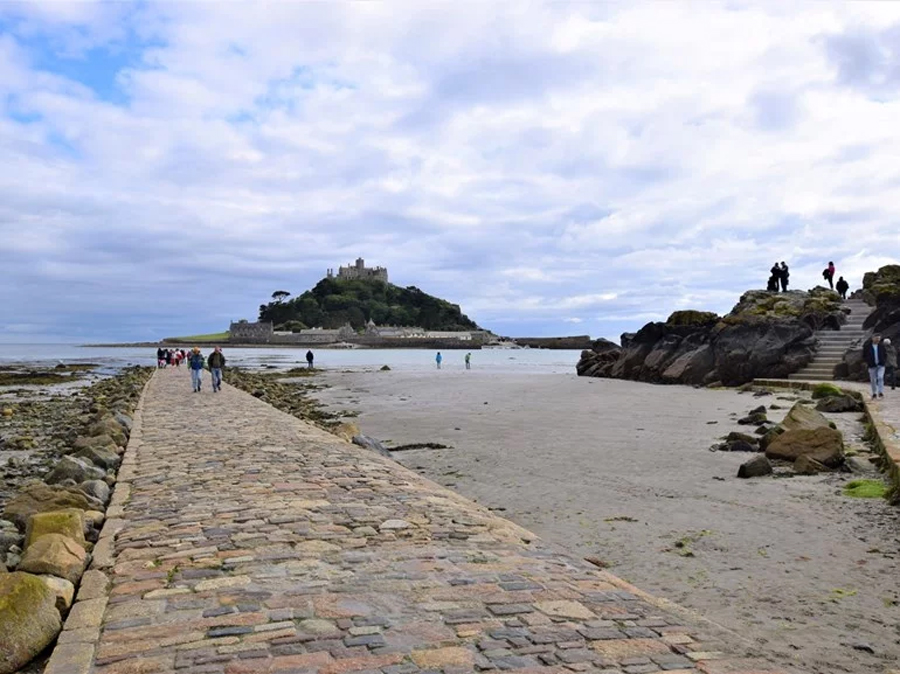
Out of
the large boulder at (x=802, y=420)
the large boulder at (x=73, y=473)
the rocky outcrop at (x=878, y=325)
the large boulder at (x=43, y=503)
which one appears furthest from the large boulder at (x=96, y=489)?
the rocky outcrop at (x=878, y=325)

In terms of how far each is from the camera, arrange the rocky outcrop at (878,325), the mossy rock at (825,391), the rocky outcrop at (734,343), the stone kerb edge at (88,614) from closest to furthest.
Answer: the stone kerb edge at (88,614) < the mossy rock at (825,391) < the rocky outcrop at (878,325) < the rocky outcrop at (734,343)

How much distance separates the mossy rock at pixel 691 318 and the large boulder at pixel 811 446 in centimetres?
2464

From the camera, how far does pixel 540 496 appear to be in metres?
9.00

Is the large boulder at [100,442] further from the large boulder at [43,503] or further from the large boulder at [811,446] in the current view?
the large boulder at [811,446]

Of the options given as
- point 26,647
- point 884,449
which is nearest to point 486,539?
point 26,647

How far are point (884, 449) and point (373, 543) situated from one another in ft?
24.8

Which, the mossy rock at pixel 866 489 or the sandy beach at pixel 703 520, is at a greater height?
the mossy rock at pixel 866 489

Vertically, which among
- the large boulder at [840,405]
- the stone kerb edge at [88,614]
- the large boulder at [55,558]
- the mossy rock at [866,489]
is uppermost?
the large boulder at [840,405]

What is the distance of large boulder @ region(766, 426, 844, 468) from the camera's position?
9.90 metres

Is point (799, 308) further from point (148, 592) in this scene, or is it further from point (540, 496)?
point (148, 592)

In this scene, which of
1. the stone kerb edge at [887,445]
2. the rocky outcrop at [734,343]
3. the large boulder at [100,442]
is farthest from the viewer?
the rocky outcrop at [734,343]

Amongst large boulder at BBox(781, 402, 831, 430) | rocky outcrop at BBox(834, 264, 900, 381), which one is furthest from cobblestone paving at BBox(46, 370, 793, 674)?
rocky outcrop at BBox(834, 264, 900, 381)

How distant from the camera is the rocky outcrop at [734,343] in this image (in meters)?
26.8

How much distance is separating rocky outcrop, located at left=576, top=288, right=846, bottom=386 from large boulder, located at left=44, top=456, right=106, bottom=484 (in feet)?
77.8
